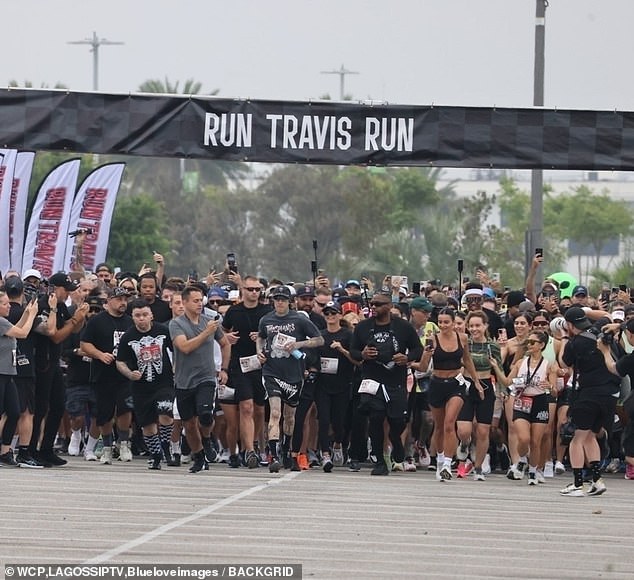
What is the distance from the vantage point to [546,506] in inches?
599

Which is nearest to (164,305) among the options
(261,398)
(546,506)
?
(261,398)

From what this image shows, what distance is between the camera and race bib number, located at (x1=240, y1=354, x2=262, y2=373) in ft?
59.7

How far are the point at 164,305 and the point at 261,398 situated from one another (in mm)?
1575

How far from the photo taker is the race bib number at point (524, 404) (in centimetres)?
1772

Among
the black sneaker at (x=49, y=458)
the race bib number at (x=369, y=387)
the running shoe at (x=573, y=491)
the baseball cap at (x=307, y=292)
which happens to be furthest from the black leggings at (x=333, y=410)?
the running shoe at (x=573, y=491)

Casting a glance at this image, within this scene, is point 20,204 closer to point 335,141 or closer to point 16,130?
point 16,130

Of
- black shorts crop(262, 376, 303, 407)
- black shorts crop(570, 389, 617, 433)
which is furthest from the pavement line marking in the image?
black shorts crop(570, 389, 617, 433)

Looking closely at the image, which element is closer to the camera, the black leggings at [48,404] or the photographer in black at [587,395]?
the photographer in black at [587,395]

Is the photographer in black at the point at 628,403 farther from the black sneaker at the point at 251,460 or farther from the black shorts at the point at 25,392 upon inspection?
the black shorts at the point at 25,392

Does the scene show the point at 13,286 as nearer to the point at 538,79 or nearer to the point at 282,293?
the point at 282,293

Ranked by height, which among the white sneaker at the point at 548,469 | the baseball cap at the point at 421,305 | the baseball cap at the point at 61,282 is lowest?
the white sneaker at the point at 548,469

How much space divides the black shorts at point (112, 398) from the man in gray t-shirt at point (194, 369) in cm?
106

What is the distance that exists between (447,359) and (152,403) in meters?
3.22

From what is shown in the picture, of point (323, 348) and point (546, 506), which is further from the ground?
point (323, 348)
